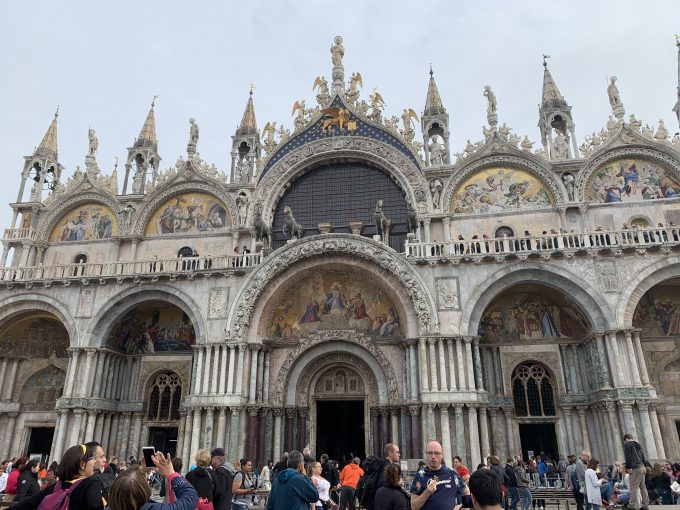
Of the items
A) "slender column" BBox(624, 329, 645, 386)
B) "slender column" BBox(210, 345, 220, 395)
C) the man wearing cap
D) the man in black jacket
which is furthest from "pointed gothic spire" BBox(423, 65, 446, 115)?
the man wearing cap

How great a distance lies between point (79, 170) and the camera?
27.2 m

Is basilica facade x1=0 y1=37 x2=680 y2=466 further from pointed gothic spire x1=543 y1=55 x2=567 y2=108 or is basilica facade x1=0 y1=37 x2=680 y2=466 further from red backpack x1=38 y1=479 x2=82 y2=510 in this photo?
red backpack x1=38 y1=479 x2=82 y2=510

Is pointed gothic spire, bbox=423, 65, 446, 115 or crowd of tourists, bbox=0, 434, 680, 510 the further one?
pointed gothic spire, bbox=423, 65, 446, 115

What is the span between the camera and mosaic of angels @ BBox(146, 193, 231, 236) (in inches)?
1006

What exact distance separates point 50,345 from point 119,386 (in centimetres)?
440

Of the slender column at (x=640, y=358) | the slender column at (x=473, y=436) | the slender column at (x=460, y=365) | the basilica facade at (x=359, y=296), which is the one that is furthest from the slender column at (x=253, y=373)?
the slender column at (x=640, y=358)

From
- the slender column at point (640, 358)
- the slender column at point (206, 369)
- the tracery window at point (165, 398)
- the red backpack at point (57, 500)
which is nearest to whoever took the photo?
the red backpack at point (57, 500)

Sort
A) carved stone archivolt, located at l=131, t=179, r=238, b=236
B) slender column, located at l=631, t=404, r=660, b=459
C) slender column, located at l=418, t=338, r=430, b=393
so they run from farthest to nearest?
1. carved stone archivolt, located at l=131, t=179, r=238, b=236
2. slender column, located at l=418, t=338, r=430, b=393
3. slender column, located at l=631, t=404, r=660, b=459

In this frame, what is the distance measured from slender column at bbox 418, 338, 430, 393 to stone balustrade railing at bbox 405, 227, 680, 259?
355cm

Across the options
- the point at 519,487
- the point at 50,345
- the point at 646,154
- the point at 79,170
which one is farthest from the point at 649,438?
the point at 79,170

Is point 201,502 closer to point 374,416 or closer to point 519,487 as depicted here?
point 519,487

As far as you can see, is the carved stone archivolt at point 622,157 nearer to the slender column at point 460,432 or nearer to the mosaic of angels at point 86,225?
the slender column at point 460,432

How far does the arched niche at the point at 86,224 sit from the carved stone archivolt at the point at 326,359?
39.8ft

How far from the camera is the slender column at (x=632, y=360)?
58.2 ft
